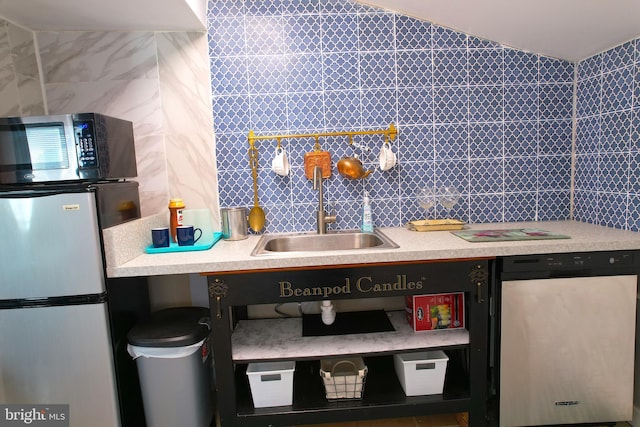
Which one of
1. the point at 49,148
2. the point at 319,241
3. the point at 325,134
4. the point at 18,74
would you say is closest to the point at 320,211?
the point at 319,241

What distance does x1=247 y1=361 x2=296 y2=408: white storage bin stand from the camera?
160 centimetres

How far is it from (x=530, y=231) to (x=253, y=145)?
152 cm

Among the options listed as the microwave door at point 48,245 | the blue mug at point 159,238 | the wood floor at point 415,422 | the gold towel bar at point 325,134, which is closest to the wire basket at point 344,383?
the wood floor at point 415,422

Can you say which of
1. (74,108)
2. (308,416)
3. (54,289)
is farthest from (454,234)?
(74,108)

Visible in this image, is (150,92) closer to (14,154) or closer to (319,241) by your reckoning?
(14,154)

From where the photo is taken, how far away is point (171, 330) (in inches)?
62.5

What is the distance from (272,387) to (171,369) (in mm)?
443

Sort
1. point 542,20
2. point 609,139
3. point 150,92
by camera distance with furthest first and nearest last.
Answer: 1. point 150,92
2. point 609,139
3. point 542,20

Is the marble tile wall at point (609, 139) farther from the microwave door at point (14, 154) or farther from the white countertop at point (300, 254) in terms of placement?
the microwave door at point (14, 154)

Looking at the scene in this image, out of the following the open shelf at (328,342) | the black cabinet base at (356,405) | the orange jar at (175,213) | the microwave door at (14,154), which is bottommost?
the black cabinet base at (356,405)

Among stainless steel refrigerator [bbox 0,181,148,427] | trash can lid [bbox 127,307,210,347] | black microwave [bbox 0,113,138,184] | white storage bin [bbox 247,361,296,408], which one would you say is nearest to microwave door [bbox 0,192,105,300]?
stainless steel refrigerator [bbox 0,181,148,427]

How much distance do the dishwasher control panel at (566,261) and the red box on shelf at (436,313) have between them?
0.31 m

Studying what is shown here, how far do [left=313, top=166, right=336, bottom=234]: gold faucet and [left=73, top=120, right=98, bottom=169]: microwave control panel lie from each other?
3.38 feet

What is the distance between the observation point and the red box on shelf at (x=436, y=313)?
68.6 inches
